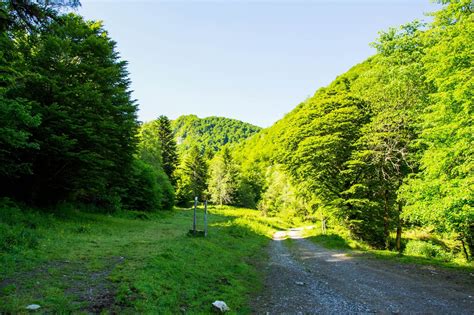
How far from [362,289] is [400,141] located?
11.7 meters

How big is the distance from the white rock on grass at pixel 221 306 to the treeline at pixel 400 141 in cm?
890

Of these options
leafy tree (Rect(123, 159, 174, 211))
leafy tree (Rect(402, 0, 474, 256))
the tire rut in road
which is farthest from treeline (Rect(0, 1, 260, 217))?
leafy tree (Rect(402, 0, 474, 256))

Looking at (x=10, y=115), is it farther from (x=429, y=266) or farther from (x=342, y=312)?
(x=429, y=266)

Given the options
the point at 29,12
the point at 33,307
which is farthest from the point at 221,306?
the point at 29,12

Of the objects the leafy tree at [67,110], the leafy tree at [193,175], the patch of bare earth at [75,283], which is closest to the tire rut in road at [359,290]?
the patch of bare earth at [75,283]

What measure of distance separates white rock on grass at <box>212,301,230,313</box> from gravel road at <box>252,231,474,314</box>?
2.88 feet

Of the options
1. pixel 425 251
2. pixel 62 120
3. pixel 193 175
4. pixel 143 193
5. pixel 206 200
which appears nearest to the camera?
pixel 62 120

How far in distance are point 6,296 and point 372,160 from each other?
18.6m

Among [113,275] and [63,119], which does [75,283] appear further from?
[63,119]

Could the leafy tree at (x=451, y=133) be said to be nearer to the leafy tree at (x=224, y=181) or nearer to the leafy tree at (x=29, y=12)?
the leafy tree at (x=29, y=12)

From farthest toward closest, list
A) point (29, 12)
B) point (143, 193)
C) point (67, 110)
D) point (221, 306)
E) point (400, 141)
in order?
1. point (143, 193)
2. point (400, 141)
3. point (67, 110)
4. point (221, 306)
5. point (29, 12)

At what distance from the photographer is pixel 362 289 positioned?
30.7 ft

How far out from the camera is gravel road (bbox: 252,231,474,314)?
7602 mm

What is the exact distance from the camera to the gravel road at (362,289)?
7602 mm
